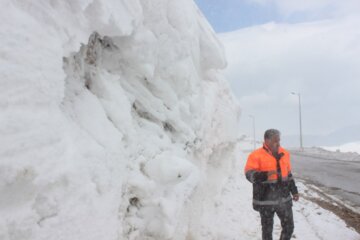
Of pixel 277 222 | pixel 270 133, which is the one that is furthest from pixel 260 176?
pixel 277 222

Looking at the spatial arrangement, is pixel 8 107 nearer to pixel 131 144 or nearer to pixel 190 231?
pixel 131 144

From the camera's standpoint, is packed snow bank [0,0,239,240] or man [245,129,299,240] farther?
man [245,129,299,240]

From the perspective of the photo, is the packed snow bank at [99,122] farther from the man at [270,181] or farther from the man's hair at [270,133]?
the man's hair at [270,133]

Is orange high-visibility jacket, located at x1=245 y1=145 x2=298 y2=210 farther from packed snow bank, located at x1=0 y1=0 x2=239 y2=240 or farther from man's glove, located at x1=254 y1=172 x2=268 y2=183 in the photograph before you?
packed snow bank, located at x1=0 y1=0 x2=239 y2=240

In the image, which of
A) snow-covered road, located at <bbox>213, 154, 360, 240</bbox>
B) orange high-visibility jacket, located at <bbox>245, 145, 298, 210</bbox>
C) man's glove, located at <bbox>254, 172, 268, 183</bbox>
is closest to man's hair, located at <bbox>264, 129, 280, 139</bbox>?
orange high-visibility jacket, located at <bbox>245, 145, 298, 210</bbox>

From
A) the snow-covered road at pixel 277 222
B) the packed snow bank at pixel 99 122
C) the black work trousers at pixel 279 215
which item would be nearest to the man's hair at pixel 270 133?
the black work trousers at pixel 279 215

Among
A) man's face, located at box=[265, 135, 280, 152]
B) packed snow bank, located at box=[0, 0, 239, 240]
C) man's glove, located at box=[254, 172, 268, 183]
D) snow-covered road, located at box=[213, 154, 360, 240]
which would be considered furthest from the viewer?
snow-covered road, located at box=[213, 154, 360, 240]

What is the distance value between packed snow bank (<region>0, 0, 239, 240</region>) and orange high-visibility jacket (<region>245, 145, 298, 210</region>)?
710mm

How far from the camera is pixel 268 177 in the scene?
452 centimetres

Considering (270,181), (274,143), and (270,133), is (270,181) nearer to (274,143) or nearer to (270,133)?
(274,143)

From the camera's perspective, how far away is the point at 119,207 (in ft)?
10.3

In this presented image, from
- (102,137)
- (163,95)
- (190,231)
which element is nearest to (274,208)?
(190,231)

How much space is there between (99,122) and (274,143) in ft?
7.43

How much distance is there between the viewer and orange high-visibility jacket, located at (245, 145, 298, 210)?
451 centimetres
